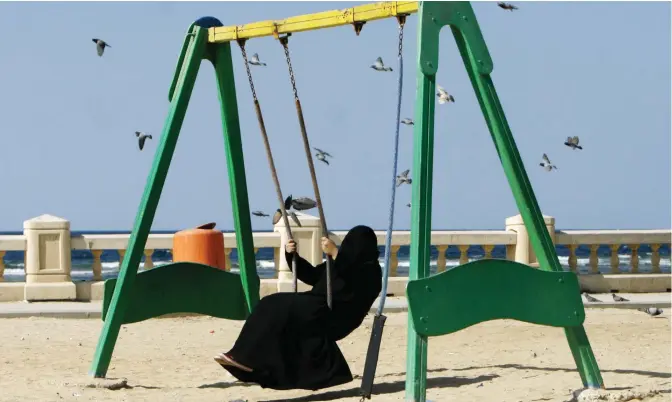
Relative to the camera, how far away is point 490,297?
7793mm

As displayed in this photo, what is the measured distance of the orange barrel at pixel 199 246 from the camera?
46.2ft

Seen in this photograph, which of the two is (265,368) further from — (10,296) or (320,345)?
(10,296)

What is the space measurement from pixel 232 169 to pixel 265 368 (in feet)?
6.34

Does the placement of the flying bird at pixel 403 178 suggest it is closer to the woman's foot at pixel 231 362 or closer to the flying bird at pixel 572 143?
the flying bird at pixel 572 143

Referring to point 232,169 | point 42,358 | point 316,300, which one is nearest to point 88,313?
point 42,358

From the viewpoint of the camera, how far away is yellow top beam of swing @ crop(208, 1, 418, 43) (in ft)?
26.0

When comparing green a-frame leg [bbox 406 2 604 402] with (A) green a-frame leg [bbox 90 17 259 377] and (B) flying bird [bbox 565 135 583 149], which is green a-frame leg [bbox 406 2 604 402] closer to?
(A) green a-frame leg [bbox 90 17 259 377]

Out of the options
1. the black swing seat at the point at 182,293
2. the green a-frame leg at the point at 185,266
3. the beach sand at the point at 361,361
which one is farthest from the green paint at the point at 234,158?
the beach sand at the point at 361,361

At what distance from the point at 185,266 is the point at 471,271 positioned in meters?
2.59

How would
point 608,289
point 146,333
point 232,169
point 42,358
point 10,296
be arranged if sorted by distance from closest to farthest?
point 232,169 < point 42,358 < point 146,333 < point 10,296 < point 608,289

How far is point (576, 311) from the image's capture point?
26.6 feet

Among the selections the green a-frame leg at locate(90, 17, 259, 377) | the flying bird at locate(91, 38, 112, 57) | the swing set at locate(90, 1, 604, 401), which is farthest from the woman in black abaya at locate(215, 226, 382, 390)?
the flying bird at locate(91, 38, 112, 57)

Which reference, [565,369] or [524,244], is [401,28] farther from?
[524,244]

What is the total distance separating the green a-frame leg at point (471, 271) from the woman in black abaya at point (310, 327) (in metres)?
0.85
